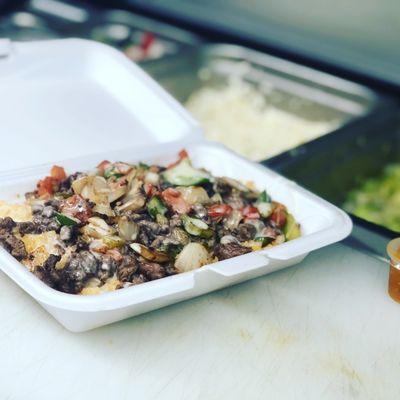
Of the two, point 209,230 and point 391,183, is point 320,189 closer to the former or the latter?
point 391,183

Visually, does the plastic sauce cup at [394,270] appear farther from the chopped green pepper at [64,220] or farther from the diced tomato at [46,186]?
the diced tomato at [46,186]

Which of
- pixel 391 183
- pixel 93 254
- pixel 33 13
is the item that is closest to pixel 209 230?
pixel 93 254

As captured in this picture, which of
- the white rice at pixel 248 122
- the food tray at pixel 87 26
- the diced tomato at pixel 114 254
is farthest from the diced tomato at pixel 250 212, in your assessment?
the food tray at pixel 87 26

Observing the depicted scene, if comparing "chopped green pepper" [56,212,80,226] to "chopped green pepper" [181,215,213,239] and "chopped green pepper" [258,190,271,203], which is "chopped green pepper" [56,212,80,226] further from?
"chopped green pepper" [258,190,271,203]

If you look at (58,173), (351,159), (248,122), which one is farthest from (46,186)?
(248,122)

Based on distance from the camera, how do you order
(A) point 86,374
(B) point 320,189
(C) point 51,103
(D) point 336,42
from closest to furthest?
(A) point 86,374
(C) point 51,103
(B) point 320,189
(D) point 336,42
